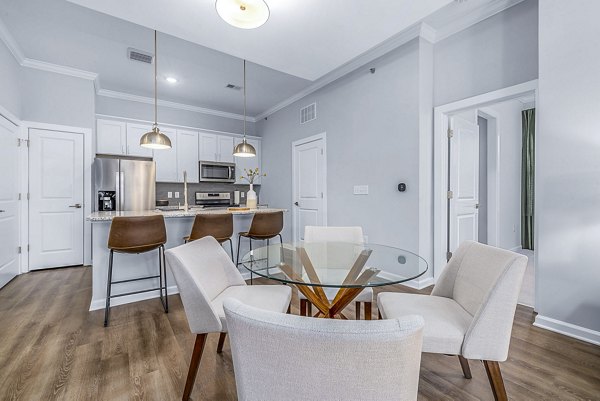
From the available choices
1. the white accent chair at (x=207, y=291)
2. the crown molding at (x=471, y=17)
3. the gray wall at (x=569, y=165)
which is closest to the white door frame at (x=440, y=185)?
the crown molding at (x=471, y=17)

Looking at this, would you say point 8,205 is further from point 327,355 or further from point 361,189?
point 327,355

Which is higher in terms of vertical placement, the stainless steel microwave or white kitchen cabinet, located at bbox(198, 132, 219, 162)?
white kitchen cabinet, located at bbox(198, 132, 219, 162)

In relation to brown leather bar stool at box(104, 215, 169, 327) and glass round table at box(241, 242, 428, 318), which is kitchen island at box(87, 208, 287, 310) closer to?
brown leather bar stool at box(104, 215, 169, 327)

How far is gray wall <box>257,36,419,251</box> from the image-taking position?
10.1ft

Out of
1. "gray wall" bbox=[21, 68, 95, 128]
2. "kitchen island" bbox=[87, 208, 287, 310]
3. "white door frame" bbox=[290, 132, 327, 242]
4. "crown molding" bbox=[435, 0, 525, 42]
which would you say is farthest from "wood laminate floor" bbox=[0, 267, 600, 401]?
"crown molding" bbox=[435, 0, 525, 42]

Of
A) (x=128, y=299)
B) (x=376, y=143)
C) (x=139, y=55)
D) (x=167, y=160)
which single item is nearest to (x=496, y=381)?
(x=376, y=143)

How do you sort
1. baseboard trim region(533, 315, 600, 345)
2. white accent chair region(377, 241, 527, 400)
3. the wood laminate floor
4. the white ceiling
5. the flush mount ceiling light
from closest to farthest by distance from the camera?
white accent chair region(377, 241, 527, 400), the wood laminate floor, the flush mount ceiling light, baseboard trim region(533, 315, 600, 345), the white ceiling

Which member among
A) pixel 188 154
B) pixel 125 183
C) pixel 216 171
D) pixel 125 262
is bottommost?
pixel 125 262

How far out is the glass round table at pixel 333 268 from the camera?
4.38 feet

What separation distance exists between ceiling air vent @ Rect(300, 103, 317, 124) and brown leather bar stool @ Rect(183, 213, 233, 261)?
96.1 inches

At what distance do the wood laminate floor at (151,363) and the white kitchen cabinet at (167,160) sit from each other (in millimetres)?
2875

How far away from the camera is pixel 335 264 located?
1.63 m

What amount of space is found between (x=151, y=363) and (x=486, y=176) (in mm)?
4777

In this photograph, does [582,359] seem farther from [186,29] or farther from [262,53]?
[186,29]
